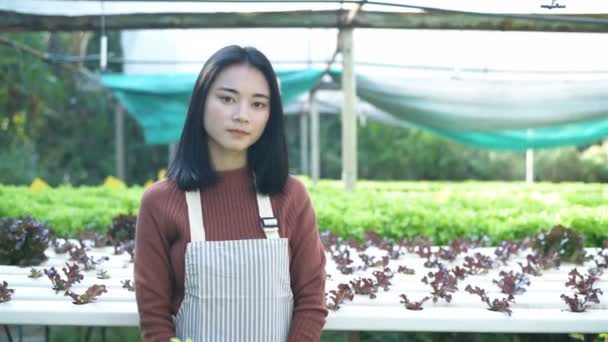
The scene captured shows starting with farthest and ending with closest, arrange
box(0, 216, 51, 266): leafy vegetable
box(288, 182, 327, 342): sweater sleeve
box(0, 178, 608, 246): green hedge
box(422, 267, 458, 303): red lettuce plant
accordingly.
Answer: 1. box(0, 178, 608, 246): green hedge
2. box(0, 216, 51, 266): leafy vegetable
3. box(422, 267, 458, 303): red lettuce plant
4. box(288, 182, 327, 342): sweater sleeve

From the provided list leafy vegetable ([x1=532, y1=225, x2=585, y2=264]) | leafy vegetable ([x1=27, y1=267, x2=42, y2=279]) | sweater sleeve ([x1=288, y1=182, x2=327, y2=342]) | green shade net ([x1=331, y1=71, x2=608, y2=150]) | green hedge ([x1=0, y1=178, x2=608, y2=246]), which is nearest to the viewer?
sweater sleeve ([x1=288, y1=182, x2=327, y2=342])

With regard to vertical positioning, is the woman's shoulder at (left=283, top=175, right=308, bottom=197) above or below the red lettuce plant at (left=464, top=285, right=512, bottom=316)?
above

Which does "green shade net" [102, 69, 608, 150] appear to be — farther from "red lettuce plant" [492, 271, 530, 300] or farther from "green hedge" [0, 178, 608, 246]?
"red lettuce plant" [492, 271, 530, 300]

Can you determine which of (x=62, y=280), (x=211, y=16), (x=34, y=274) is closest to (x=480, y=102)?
(x=211, y=16)

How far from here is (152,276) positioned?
1860 mm

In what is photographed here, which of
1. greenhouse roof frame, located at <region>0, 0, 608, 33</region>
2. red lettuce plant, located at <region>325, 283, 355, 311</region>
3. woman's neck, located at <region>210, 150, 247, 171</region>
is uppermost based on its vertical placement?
greenhouse roof frame, located at <region>0, 0, 608, 33</region>

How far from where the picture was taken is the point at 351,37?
19.3 feet

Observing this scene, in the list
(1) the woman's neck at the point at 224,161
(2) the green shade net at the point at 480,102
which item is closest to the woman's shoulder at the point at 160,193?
Answer: (1) the woman's neck at the point at 224,161

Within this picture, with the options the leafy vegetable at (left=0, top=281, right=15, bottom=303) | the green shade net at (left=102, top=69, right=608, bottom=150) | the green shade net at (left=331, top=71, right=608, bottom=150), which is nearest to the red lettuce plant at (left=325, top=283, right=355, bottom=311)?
the leafy vegetable at (left=0, top=281, right=15, bottom=303)

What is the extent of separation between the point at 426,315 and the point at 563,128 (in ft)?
29.0

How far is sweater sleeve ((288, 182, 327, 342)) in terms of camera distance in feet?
6.39

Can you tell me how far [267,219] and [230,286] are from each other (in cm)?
22

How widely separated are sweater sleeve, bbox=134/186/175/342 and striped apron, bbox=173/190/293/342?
0.20ft

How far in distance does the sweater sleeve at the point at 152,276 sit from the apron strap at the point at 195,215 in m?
0.08
